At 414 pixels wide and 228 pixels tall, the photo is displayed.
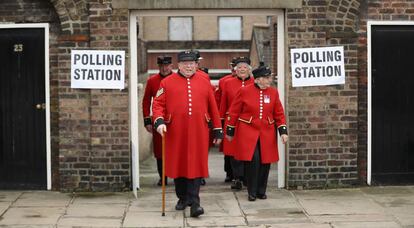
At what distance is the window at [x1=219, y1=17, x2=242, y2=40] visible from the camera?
136 feet

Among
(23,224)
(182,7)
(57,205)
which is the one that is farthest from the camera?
(182,7)

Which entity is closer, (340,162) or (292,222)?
(292,222)

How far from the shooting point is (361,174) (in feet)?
34.2

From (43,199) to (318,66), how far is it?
4148 millimetres

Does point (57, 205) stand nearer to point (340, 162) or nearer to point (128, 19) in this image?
point (128, 19)

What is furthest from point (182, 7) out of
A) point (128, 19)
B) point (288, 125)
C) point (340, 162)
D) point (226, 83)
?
point (340, 162)

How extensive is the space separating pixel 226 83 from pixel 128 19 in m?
1.78

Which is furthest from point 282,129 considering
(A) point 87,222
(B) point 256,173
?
(A) point 87,222

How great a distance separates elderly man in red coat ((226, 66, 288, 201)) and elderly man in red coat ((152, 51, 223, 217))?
79 centimetres

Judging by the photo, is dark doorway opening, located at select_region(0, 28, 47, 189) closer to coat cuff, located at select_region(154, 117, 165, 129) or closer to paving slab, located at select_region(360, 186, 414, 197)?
coat cuff, located at select_region(154, 117, 165, 129)

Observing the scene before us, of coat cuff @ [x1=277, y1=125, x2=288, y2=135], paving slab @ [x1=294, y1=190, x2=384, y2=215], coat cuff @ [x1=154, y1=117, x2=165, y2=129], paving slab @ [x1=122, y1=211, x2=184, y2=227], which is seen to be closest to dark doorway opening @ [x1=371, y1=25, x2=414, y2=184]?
paving slab @ [x1=294, y1=190, x2=384, y2=215]

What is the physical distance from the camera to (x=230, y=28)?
41875mm

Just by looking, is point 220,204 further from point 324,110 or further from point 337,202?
point 324,110

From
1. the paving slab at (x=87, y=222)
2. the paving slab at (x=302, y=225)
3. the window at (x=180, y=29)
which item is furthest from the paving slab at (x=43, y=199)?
the window at (x=180, y=29)
